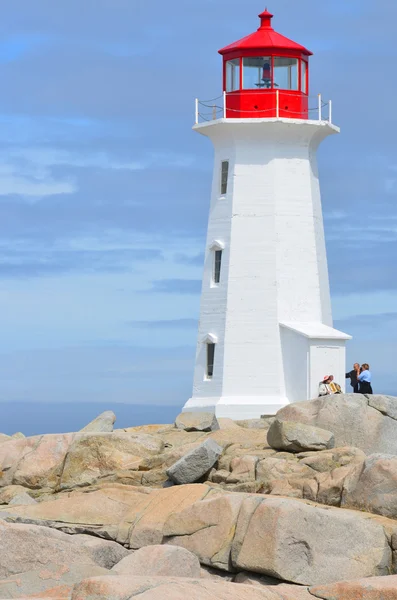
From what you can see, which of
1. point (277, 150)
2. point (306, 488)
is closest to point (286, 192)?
point (277, 150)

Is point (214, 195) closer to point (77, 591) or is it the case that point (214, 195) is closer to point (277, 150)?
point (277, 150)

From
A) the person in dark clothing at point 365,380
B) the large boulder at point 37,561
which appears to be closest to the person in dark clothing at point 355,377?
the person in dark clothing at point 365,380

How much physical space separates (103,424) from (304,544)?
1035cm

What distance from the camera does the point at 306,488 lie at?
18.7 metres

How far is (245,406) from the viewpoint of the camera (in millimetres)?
27578

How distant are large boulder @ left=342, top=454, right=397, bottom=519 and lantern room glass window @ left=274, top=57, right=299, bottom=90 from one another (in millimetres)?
12835

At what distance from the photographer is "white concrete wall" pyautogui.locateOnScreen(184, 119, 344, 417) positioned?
91.6 feet

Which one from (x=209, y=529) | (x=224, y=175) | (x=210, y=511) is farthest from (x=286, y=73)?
(x=209, y=529)

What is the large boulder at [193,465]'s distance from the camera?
19984 mm

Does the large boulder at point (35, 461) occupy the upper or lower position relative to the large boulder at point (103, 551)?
upper

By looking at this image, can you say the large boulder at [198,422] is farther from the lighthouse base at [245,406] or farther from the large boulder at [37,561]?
the large boulder at [37,561]

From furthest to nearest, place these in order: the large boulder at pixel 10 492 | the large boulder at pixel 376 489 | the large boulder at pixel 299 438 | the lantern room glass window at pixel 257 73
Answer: the lantern room glass window at pixel 257 73
the large boulder at pixel 10 492
the large boulder at pixel 299 438
the large boulder at pixel 376 489

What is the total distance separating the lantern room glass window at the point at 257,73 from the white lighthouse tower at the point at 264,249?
0.02 m

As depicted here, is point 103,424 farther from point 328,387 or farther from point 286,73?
point 286,73
